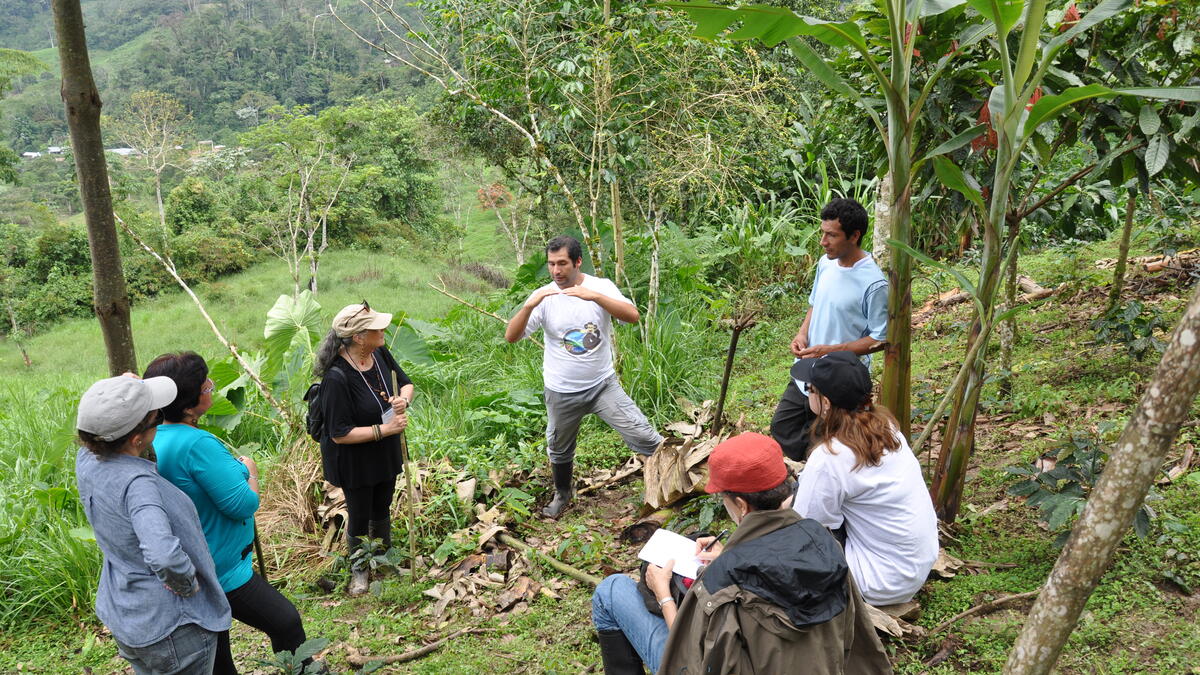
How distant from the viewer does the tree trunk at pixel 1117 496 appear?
1.60m

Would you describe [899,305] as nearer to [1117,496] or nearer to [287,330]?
[1117,496]

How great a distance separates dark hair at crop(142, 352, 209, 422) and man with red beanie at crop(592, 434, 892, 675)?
77.0 inches

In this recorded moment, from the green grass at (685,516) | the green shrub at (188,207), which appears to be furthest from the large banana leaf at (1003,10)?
the green shrub at (188,207)

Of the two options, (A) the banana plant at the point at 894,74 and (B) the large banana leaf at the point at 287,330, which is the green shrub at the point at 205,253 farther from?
(A) the banana plant at the point at 894,74

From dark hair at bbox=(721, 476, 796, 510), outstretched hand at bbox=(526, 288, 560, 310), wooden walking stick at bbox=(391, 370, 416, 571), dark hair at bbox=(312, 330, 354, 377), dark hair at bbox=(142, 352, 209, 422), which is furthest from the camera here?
outstretched hand at bbox=(526, 288, 560, 310)

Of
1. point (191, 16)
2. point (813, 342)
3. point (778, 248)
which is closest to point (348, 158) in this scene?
point (778, 248)

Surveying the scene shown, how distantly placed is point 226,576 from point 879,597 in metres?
2.50

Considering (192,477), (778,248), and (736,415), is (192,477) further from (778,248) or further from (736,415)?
(778,248)

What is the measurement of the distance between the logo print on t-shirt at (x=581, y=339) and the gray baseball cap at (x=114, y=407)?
7.90ft

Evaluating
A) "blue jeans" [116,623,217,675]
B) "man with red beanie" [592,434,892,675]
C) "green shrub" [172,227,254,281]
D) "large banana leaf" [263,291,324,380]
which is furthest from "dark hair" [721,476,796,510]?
"green shrub" [172,227,254,281]

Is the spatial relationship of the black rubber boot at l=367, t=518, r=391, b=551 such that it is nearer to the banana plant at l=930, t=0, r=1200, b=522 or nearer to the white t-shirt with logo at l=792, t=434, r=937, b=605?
the white t-shirt with logo at l=792, t=434, r=937, b=605

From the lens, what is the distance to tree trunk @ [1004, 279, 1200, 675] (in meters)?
1.60

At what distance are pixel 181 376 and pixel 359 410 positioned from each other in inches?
45.4

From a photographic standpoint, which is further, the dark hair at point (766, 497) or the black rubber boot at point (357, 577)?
the black rubber boot at point (357, 577)
